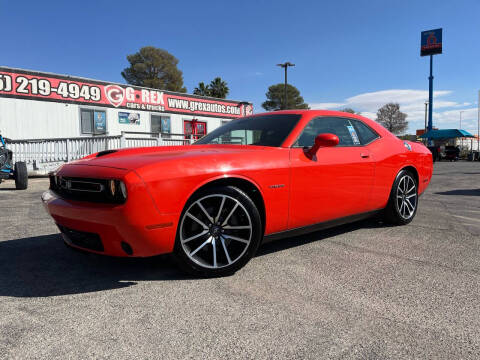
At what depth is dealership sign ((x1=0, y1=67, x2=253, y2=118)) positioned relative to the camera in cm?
1236

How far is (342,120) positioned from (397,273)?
5.55ft

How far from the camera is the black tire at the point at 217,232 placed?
2.38 m

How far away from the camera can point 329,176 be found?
10.1ft

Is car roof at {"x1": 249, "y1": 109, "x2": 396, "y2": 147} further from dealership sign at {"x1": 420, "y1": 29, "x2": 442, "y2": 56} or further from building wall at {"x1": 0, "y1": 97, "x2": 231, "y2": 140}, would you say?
dealership sign at {"x1": 420, "y1": 29, "x2": 442, "y2": 56}

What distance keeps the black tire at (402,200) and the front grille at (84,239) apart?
307cm

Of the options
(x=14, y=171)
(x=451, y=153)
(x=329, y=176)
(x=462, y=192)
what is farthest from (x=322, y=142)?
(x=451, y=153)

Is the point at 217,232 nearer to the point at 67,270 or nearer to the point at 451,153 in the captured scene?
the point at 67,270

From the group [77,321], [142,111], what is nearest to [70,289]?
[77,321]

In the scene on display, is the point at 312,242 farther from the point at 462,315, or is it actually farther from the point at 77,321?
the point at 77,321

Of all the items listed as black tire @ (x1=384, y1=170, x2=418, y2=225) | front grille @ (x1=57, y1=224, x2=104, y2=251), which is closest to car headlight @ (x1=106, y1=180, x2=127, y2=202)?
front grille @ (x1=57, y1=224, x2=104, y2=251)

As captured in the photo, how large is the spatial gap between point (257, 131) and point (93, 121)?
12968mm

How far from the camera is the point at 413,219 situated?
4.50 metres

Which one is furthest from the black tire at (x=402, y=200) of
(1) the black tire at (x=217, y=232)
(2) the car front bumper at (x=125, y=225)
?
(2) the car front bumper at (x=125, y=225)

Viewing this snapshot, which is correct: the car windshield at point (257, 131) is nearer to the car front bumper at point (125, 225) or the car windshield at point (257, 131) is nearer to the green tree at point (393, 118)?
the car front bumper at point (125, 225)
